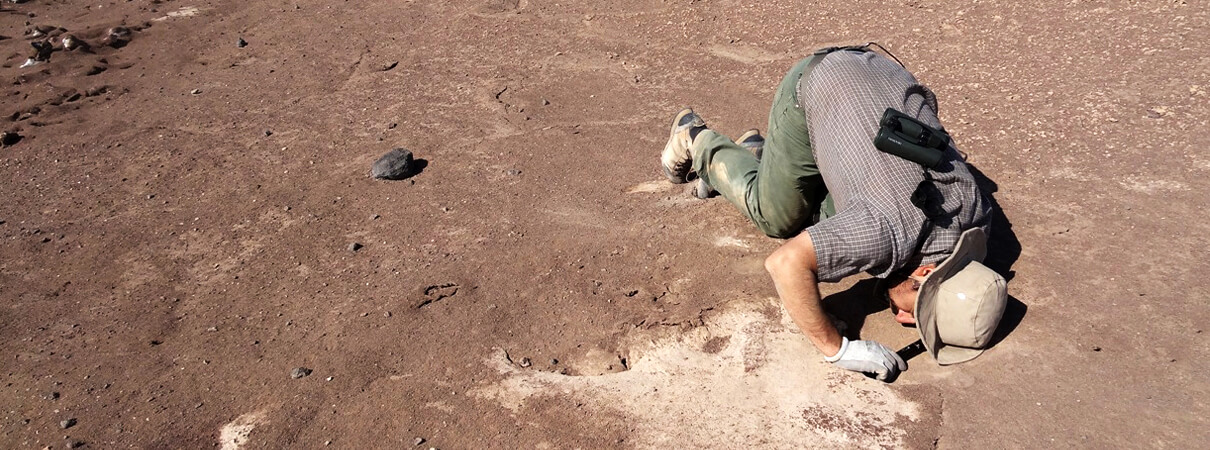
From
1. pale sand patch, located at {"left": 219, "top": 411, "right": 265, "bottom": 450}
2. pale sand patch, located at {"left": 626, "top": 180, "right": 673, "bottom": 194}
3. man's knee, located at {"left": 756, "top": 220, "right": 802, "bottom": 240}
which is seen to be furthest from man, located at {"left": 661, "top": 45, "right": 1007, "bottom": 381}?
pale sand patch, located at {"left": 219, "top": 411, "right": 265, "bottom": 450}

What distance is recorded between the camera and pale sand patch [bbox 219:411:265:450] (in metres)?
3.21

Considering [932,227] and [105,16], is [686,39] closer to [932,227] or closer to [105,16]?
[932,227]

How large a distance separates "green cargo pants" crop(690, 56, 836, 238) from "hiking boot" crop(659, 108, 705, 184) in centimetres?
9

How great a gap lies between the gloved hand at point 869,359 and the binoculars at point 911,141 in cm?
68

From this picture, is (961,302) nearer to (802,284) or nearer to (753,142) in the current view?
(802,284)

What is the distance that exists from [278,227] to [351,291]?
802 mm

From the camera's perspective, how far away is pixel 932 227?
3268mm

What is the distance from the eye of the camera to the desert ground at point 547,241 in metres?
3.29

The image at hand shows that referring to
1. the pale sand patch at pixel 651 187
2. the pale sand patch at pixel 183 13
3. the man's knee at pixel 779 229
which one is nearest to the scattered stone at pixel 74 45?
the pale sand patch at pixel 183 13

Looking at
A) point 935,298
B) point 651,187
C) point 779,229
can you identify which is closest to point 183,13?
point 651,187

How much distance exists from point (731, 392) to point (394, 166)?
246cm

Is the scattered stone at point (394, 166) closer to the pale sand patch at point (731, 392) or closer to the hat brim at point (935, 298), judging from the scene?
the pale sand patch at point (731, 392)

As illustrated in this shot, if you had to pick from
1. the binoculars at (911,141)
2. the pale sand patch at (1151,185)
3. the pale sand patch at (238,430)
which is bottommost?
the pale sand patch at (238,430)

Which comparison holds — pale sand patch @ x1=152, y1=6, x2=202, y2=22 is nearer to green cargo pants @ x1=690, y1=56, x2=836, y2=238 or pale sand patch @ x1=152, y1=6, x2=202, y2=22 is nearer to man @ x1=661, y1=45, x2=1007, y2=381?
green cargo pants @ x1=690, y1=56, x2=836, y2=238
